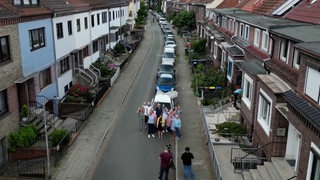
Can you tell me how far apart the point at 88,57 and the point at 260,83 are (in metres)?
21.4

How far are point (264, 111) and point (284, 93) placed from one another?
3.60 meters

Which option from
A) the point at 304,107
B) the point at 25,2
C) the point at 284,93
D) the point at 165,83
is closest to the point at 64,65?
the point at 25,2

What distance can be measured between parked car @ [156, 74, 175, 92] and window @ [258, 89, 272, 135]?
12.4 meters

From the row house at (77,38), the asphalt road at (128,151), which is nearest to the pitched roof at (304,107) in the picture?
the asphalt road at (128,151)

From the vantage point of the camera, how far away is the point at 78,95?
26016 millimetres

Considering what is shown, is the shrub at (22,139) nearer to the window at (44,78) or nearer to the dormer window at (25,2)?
the window at (44,78)

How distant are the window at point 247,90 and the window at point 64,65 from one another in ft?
44.7

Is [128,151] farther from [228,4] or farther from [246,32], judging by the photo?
[228,4]

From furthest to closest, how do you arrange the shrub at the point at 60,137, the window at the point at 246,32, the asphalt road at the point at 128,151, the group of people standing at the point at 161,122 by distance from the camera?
the window at the point at 246,32 < the group of people standing at the point at 161,122 < the shrub at the point at 60,137 < the asphalt road at the point at 128,151

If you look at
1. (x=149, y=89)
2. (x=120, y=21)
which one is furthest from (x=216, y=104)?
(x=120, y=21)

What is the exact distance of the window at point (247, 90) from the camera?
19500 mm

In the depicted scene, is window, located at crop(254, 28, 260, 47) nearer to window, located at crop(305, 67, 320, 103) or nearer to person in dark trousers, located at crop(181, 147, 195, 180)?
person in dark trousers, located at crop(181, 147, 195, 180)

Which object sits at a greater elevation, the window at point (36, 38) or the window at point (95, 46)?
the window at point (36, 38)

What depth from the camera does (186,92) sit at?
30578 mm
